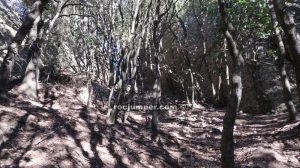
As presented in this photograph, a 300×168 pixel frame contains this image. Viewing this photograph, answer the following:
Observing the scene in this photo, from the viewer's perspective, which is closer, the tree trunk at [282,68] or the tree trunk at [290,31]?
the tree trunk at [290,31]

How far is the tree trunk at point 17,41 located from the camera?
10144 millimetres

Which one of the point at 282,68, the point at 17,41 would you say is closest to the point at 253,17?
the point at 282,68

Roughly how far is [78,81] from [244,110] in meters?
9.92

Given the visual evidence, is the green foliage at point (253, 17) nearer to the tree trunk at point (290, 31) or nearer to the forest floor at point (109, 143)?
the tree trunk at point (290, 31)

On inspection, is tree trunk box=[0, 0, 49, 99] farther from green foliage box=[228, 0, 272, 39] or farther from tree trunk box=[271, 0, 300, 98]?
green foliage box=[228, 0, 272, 39]

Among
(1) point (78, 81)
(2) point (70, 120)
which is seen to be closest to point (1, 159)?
(2) point (70, 120)

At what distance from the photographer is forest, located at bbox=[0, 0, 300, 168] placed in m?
9.18

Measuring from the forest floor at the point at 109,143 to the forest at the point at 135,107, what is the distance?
3 cm

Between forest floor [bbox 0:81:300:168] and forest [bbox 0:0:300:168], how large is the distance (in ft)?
0.10

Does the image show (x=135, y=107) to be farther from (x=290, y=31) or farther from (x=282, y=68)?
(x=290, y=31)

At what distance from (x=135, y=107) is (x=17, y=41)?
9.22 meters

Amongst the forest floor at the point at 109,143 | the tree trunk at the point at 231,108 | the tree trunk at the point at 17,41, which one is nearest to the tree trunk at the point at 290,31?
the tree trunk at the point at 231,108

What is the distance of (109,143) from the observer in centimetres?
1077

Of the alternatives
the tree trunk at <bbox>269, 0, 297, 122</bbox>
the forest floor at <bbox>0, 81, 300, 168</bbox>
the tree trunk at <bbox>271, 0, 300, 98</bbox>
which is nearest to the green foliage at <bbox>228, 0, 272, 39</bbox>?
the tree trunk at <bbox>269, 0, 297, 122</bbox>
